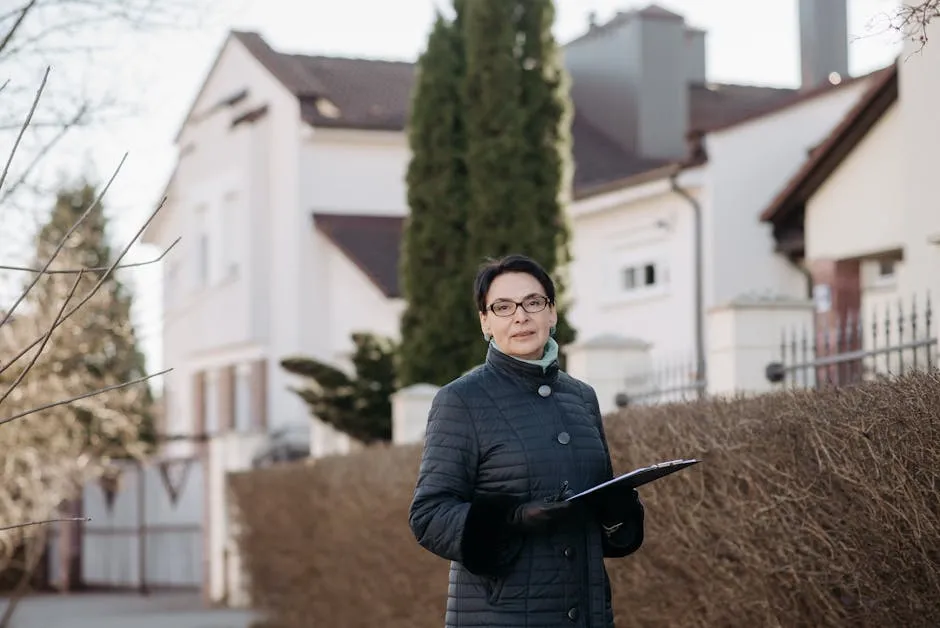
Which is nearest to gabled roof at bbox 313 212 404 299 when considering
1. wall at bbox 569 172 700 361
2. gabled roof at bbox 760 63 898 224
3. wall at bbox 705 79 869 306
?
wall at bbox 569 172 700 361

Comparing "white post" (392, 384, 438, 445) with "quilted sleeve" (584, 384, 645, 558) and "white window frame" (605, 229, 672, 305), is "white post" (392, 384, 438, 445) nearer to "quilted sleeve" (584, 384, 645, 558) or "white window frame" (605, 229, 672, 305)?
"white window frame" (605, 229, 672, 305)

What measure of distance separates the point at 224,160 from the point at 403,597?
21588 mm

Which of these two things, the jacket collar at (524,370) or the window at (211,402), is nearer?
the jacket collar at (524,370)

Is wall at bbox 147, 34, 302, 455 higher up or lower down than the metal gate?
higher up

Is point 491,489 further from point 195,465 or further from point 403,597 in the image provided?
point 195,465

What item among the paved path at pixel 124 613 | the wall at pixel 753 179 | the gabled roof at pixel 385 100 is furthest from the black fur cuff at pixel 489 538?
the gabled roof at pixel 385 100

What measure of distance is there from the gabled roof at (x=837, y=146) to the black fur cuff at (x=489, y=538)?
1362cm

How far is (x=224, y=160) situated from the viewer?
33.9 meters

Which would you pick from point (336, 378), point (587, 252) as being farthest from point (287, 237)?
Result: point (336, 378)

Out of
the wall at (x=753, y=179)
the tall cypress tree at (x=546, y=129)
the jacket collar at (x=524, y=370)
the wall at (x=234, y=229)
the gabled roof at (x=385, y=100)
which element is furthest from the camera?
the wall at (x=234, y=229)

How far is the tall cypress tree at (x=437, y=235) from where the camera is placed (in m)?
18.5

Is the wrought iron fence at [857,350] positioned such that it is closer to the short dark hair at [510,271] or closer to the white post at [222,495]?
the short dark hair at [510,271]

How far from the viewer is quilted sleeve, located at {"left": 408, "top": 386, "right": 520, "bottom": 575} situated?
482 centimetres

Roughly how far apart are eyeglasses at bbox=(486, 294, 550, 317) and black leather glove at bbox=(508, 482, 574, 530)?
558mm
